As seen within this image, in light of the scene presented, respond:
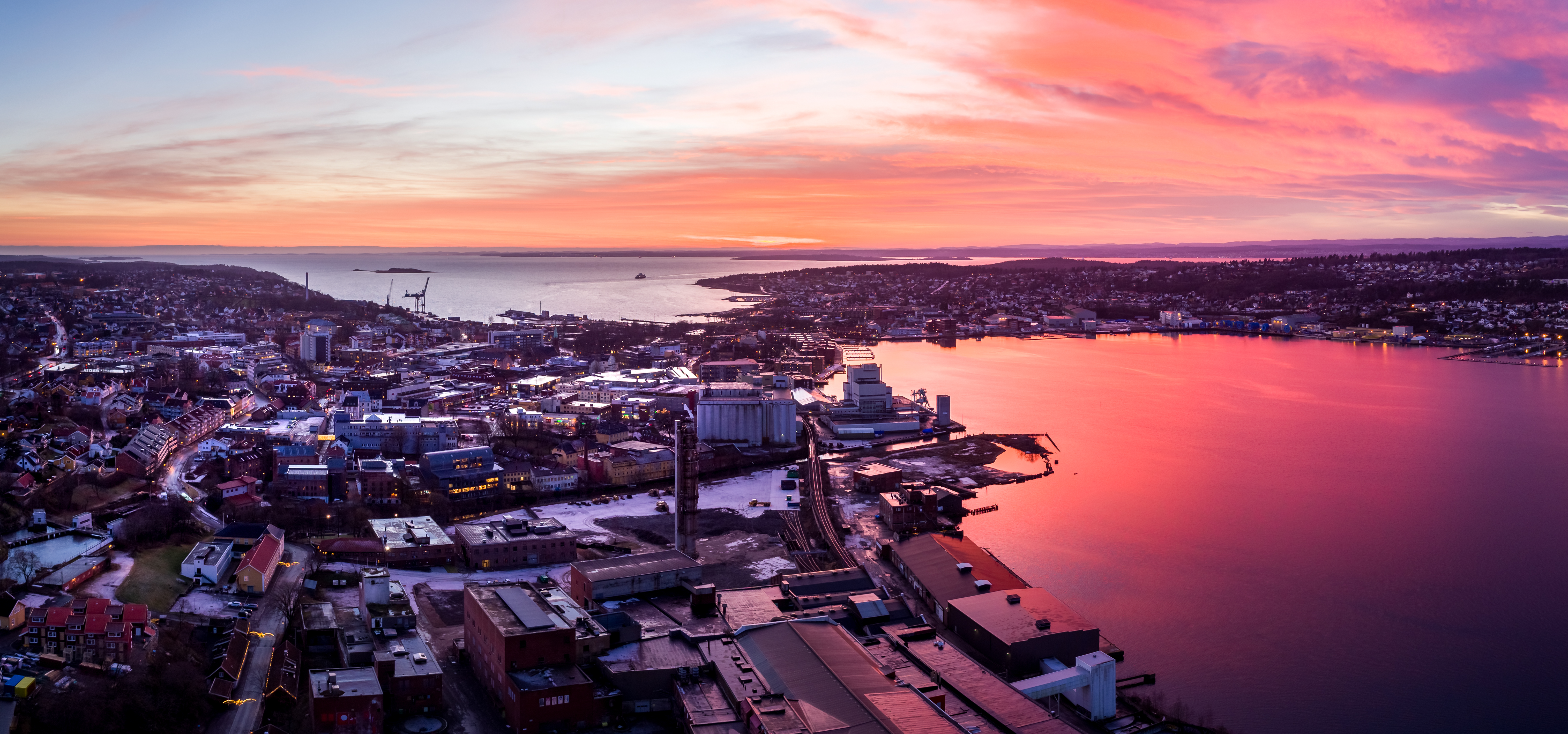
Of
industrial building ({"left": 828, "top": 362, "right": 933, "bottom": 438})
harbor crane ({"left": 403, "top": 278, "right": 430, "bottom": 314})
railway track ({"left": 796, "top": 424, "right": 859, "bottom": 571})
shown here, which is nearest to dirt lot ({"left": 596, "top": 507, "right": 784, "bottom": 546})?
railway track ({"left": 796, "top": 424, "right": 859, "bottom": 571})

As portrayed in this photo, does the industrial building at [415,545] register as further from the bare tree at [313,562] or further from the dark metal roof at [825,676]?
the dark metal roof at [825,676]

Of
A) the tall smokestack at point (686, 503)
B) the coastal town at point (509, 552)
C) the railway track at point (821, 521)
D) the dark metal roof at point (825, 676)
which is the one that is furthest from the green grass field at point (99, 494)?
the dark metal roof at point (825, 676)

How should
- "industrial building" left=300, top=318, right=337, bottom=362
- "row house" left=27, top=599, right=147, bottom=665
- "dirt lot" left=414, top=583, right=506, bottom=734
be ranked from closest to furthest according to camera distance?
"dirt lot" left=414, top=583, right=506, bottom=734 → "row house" left=27, top=599, right=147, bottom=665 → "industrial building" left=300, top=318, right=337, bottom=362

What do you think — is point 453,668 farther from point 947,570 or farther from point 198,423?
point 198,423

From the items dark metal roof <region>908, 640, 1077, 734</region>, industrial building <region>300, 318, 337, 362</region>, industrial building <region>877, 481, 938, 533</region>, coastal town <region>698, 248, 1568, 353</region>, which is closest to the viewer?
dark metal roof <region>908, 640, 1077, 734</region>

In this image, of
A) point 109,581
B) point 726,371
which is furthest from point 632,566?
point 726,371

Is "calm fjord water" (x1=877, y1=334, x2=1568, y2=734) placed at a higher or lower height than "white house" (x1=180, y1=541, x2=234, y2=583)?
lower

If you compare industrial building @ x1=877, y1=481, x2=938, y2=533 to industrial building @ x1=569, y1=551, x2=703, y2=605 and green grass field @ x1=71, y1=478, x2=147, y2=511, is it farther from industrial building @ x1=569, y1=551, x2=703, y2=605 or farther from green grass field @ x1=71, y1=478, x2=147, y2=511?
green grass field @ x1=71, y1=478, x2=147, y2=511
